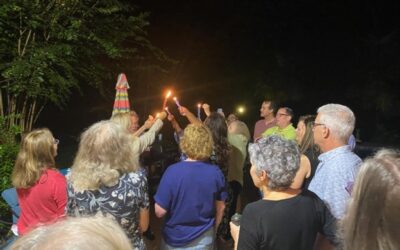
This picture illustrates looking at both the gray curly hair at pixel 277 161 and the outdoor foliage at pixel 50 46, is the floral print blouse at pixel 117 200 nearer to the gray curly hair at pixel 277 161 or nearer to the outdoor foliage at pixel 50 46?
the gray curly hair at pixel 277 161

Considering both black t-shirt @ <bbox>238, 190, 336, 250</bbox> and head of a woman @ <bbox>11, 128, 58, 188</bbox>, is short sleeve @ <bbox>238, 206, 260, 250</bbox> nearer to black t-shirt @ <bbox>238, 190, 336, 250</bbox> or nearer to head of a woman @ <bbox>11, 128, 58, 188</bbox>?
black t-shirt @ <bbox>238, 190, 336, 250</bbox>

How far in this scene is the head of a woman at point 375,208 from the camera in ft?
5.08

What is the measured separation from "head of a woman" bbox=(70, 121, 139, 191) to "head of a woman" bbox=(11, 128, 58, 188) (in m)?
0.49

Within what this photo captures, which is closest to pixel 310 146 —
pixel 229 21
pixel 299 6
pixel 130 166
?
pixel 130 166

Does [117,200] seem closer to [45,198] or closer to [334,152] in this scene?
[45,198]

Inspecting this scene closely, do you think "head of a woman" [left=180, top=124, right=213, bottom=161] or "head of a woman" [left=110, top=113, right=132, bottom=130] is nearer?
"head of a woman" [left=180, top=124, right=213, bottom=161]

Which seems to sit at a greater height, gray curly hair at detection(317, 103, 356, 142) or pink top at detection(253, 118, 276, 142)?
gray curly hair at detection(317, 103, 356, 142)

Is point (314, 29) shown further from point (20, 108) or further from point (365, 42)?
point (20, 108)

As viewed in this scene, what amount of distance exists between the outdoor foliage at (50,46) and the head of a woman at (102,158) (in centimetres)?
321

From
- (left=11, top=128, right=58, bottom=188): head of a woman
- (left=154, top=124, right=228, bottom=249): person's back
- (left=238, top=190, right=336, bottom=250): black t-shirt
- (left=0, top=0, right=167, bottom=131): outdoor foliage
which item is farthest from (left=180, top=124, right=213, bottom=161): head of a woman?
(left=0, top=0, right=167, bottom=131): outdoor foliage

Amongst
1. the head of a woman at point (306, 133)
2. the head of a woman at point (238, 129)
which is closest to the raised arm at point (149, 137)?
the head of a woman at point (238, 129)

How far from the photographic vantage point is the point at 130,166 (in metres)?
3.04

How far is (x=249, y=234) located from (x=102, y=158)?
43.1 inches

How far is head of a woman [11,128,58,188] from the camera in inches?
130
